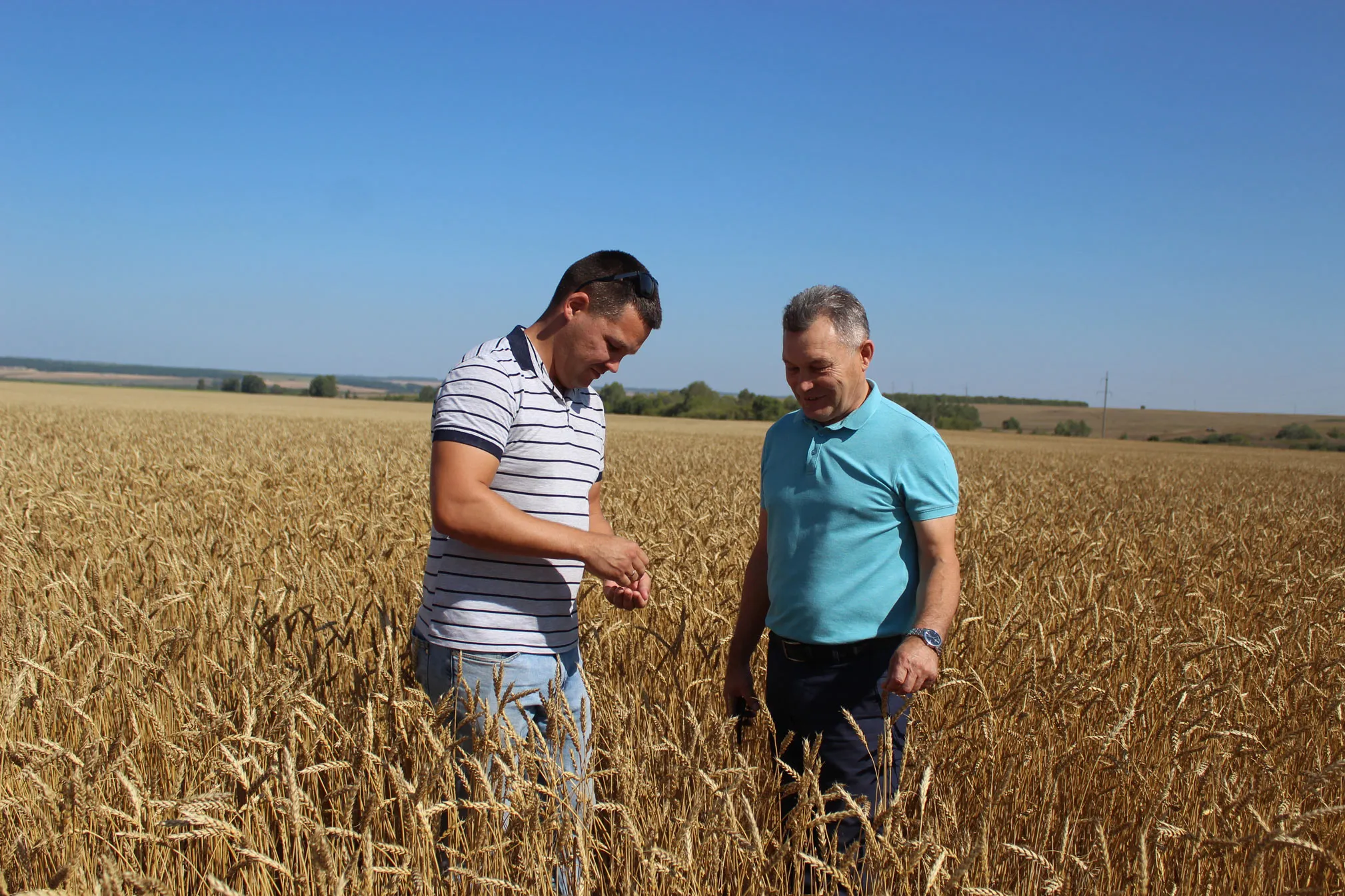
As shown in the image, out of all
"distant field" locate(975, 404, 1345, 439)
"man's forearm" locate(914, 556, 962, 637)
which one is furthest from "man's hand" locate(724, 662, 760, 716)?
"distant field" locate(975, 404, 1345, 439)

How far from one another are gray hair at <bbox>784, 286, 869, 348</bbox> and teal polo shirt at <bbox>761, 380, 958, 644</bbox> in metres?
0.20

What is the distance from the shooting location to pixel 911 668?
2014 mm

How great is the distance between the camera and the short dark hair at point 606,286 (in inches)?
79.6

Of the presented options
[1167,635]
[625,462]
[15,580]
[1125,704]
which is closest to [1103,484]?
[625,462]

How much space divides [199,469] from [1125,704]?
7879mm

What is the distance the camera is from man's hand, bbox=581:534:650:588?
6.59 feet

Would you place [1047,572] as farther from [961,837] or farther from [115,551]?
[115,551]

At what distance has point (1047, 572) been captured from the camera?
4.89 m

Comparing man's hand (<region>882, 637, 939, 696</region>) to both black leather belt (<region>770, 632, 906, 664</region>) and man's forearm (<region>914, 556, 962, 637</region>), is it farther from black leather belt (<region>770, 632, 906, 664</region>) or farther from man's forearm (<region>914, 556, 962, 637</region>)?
black leather belt (<region>770, 632, 906, 664</region>)

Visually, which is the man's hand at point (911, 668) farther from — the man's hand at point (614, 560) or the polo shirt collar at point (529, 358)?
the polo shirt collar at point (529, 358)

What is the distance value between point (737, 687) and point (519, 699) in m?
0.79

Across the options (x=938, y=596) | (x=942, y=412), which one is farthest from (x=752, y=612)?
(x=942, y=412)

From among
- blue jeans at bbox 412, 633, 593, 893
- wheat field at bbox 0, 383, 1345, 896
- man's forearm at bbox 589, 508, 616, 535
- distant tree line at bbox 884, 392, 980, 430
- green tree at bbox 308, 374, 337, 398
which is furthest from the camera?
green tree at bbox 308, 374, 337, 398

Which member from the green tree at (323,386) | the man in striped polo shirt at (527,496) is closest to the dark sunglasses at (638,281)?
the man in striped polo shirt at (527,496)
